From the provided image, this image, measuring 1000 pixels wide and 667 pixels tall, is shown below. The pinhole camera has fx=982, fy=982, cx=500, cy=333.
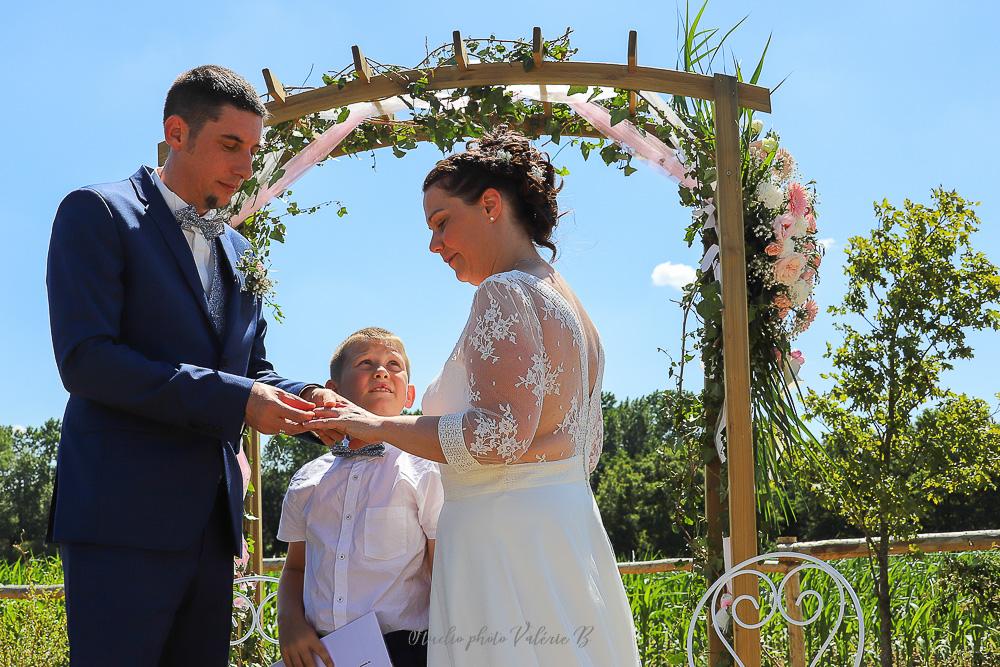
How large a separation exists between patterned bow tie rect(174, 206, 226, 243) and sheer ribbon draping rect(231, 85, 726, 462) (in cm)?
229

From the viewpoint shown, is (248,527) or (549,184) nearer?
(549,184)

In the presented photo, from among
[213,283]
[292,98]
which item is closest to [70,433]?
[213,283]

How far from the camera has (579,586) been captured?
2.53 metres

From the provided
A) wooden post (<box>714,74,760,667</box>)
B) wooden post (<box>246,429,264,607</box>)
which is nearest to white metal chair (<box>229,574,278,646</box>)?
wooden post (<box>246,429,264,607</box>)

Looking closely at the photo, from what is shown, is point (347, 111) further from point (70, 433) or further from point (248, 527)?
point (70, 433)

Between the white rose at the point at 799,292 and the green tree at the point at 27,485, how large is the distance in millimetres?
19204

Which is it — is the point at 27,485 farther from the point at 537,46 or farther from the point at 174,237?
the point at 174,237

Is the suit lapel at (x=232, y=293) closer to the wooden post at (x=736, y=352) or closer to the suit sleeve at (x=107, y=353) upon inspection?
the suit sleeve at (x=107, y=353)

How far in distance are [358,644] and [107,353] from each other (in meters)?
1.04

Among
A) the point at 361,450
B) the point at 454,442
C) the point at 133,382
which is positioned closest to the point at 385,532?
the point at 361,450

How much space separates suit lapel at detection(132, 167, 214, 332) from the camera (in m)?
2.47

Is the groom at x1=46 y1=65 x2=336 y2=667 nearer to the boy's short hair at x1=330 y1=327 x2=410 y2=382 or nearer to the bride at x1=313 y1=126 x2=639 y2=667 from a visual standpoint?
the bride at x1=313 y1=126 x2=639 y2=667

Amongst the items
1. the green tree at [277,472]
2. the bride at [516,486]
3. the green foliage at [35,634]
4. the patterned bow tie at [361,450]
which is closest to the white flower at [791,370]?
the bride at [516,486]

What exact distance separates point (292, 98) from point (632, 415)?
1785cm
